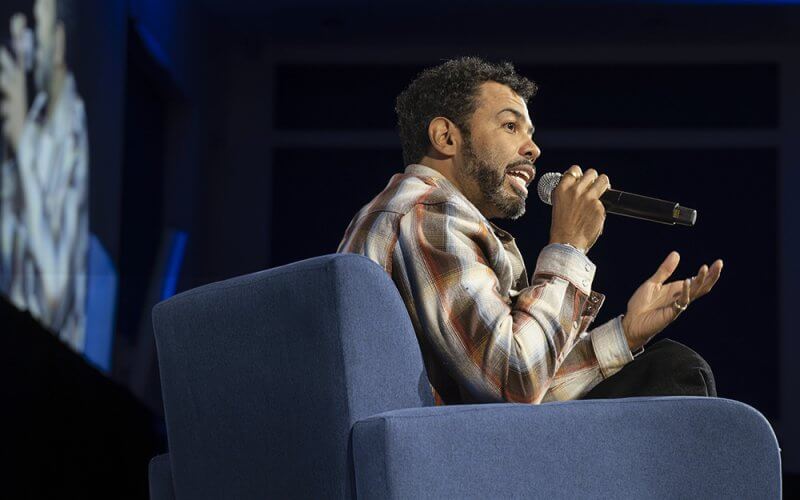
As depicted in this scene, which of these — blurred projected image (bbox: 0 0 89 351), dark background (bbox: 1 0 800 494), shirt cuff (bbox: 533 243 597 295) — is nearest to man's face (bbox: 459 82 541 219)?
shirt cuff (bbox: 533 243 597 295)

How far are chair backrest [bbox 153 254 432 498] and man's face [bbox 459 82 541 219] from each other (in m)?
0.65

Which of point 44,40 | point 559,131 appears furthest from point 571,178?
point 559,131

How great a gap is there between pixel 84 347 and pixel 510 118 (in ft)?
10.3

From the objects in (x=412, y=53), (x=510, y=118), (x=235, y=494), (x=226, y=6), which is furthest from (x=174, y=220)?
(x=235, y=494)

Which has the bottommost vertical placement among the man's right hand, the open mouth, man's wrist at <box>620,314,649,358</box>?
man's wrist at <box>620,314,649,358</box>

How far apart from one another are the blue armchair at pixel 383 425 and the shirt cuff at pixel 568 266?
10.9 inches

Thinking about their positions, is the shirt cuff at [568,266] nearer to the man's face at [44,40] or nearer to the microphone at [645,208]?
the microphone at [645,208]

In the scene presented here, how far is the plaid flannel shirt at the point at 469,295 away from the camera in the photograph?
135 centimetres

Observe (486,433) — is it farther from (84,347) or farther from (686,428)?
(84,347)

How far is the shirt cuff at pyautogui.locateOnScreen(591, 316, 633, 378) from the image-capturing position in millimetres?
1613

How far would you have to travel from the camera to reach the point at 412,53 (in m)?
7.52

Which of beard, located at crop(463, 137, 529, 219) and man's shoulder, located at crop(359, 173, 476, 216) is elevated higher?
beard, located at crop(463, 137, 529, 219)

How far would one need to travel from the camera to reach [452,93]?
73.4 inches

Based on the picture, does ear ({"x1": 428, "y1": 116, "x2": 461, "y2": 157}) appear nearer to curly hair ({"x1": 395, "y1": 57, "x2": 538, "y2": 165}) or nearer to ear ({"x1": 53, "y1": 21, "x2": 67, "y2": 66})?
curly hair ({"x1": 395, "y1": 57, "x2": 538, "y2": 165})
